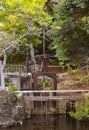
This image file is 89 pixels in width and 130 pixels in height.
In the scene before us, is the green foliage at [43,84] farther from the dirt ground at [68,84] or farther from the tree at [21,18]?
the tree at [21,18]

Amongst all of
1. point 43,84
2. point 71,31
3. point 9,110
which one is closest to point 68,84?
point 43,84

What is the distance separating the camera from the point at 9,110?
16.7 meters

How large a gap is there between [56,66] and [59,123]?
31.3ft

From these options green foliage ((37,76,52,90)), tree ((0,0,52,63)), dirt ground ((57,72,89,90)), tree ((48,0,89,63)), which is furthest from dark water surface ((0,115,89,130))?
tree ((48,0,89,63))

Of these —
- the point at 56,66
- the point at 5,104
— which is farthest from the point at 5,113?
the point at 56,66

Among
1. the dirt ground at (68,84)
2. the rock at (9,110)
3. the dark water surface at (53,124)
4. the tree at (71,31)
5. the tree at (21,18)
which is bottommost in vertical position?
the dark water surface at (53,124)

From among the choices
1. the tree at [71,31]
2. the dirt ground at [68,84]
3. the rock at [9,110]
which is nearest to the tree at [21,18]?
the dirt ground at [68,84]

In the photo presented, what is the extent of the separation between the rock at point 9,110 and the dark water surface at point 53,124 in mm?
453

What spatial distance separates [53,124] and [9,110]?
236 centimetres

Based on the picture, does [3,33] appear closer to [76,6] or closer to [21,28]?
[21,28]

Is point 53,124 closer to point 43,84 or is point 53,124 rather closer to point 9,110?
point 9,110

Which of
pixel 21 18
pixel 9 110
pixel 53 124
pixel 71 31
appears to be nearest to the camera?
pixel 71 31

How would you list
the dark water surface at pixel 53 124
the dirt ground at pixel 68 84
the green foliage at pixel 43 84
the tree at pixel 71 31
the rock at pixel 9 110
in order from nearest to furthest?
the tree at pixel 71 31 → the dark water surface at pixel 53 124 → the rock at pixel 9 110 → the green foliage at pixel 43 84 → the dirt ground at pixel 68 84

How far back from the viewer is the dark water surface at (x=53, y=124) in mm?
16125
